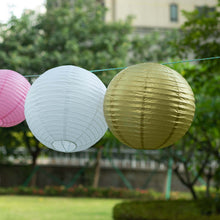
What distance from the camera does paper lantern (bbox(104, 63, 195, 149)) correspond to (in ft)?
7.62

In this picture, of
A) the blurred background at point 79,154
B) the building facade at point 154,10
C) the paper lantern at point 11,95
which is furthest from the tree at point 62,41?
the paper lantern at point 11,95

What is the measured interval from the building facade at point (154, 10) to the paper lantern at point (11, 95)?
13.8m

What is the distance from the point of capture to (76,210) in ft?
29.7

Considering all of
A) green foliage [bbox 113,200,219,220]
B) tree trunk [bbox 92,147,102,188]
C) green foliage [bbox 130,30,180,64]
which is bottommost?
tree trunk [bbox 92,147,102,188]

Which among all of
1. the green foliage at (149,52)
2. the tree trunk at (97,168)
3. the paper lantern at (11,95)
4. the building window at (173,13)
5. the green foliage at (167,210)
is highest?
the building window at (173,13)

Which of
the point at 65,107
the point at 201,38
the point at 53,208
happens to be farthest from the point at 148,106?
the point at 53,208

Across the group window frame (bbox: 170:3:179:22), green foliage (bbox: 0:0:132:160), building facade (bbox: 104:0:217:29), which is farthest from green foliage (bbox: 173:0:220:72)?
window frame (bbox: 170:3:179:22)

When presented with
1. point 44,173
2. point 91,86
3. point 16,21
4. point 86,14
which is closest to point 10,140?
point 44,173

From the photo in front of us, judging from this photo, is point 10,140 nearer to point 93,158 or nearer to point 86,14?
point 93,158

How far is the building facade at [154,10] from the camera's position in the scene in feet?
54.3

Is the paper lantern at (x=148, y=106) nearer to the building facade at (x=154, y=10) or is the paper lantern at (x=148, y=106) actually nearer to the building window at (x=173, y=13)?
the building facade at (x=154, y=10)

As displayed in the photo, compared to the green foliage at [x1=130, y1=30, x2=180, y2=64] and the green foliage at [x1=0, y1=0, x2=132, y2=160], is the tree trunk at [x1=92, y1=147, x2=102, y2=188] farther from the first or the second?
the green foliage at [x1=130, y1=30, x2=180, y2=64]

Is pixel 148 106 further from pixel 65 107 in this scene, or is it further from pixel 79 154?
pixel 79 154

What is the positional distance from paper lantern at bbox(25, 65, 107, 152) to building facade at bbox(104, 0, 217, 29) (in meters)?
14.3
